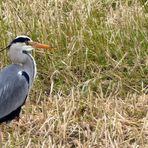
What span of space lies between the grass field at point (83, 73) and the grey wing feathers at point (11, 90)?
0.14m

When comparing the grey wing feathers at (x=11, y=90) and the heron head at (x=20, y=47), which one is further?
the heron head at (x=20, y=47)

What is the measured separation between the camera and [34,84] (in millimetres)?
4141

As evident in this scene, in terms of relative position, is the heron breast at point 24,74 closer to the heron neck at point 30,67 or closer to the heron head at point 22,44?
the heron neck at point 30,67

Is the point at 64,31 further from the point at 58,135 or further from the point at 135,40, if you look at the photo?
the point at 58,135

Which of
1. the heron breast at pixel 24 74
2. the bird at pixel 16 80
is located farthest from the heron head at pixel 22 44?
the heron breast at pixel 24 74

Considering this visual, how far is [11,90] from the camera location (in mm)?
3621

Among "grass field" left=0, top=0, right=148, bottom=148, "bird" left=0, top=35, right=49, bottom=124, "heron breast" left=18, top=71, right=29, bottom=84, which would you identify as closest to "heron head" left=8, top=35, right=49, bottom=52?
"bird" left=0, top=35, right=49, bottom=124

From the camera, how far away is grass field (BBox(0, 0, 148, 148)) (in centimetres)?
352

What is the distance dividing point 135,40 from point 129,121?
2.94 ft

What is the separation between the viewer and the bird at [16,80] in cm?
360

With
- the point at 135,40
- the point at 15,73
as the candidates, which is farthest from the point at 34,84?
the point at 135,40

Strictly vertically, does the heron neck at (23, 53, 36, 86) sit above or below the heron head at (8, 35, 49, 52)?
below

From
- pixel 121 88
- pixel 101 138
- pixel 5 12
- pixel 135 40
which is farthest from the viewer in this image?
pixel 5 12

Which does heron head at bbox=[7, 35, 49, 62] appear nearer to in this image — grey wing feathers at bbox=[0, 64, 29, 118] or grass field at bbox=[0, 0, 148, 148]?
grey wing feathers at bbox=[0, 64, 29, 118]
